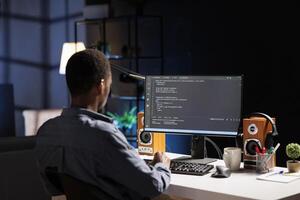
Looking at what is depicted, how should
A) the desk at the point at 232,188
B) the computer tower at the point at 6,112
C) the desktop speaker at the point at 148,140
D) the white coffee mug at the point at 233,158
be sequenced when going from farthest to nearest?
the computer tower at the point at 6,112
the desktop speaker at the point at 148,140
the white coffee mug at the point at 233,158
the desk at the point at 232,188

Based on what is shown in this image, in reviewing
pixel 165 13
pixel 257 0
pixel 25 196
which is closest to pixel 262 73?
pixel 257 0

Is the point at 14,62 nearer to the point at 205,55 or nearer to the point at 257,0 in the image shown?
the point at 205,55

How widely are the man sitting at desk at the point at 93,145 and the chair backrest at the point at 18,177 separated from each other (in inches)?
57.9

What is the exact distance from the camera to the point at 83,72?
204 cm

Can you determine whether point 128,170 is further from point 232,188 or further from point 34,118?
point 34,118

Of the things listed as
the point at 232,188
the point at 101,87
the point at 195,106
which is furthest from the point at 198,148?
the point at 101,87

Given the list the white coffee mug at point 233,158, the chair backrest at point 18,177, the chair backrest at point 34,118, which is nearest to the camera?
the white coffee mug at point 233,158

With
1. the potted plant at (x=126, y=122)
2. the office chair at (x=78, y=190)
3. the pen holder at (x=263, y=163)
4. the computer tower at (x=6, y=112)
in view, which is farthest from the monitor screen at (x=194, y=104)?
the computer tower at (x=6, y=112)

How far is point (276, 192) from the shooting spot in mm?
2232

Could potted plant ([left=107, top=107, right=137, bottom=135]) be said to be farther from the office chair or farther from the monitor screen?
the office chair

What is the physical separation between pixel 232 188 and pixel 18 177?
1753 millimetres

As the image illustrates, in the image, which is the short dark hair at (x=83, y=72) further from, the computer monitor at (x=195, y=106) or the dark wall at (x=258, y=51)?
the dark wall at (x=258, y=51)

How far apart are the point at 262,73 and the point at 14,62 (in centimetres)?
349

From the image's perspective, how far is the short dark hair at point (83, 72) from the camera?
2037 mm
